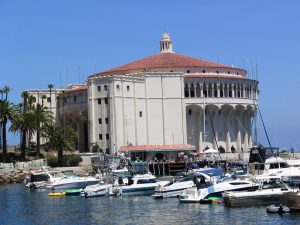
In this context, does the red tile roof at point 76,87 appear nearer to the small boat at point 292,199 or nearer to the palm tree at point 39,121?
the palm tree at point 39,121

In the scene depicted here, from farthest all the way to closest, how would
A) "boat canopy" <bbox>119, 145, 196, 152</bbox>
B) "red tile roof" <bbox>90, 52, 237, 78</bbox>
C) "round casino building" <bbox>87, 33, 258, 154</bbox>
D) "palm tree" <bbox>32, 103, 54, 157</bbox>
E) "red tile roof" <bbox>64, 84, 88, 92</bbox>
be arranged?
"red tile roof" <bbox>90, 52, 237, 78</bbox>, "red tile roof" <bbox>64, 84, 88, 92</bbox>, "round casino building" <bbox>87, 33, 258, 154</bbox>, "boat canopy" <bbox>119, 145, 196, 152</bbox>, "palm tree" <bbox>32, 103, 54, 157</bbox>

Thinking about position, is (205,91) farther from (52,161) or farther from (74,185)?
(74,185)

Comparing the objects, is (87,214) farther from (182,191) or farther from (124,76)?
(124,76)

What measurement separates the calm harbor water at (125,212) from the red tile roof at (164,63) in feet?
229

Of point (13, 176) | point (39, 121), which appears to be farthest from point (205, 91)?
point (13, 176)

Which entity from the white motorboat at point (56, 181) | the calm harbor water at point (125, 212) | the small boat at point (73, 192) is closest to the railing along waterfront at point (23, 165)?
the white motorboat at point (56, 181)

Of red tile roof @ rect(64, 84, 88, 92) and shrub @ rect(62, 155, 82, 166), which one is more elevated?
red tile roof @ rect(64, 84, 88, 92)

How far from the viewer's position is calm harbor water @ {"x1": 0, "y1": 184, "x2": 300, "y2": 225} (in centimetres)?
5141

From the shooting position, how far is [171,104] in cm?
13562

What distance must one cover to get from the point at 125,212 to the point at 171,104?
3034 inches

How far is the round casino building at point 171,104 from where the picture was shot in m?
130

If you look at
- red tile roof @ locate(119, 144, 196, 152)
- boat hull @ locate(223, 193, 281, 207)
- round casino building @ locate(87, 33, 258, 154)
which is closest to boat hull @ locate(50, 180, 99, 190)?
boat hull @ locate(223, 193, 281, 207)

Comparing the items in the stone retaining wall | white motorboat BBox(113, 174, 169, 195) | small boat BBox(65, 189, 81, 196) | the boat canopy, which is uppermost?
the boat canopy

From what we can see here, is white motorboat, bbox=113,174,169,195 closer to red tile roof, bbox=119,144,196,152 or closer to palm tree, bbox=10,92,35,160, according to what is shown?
palm tree, bbox=10,92,35,160
